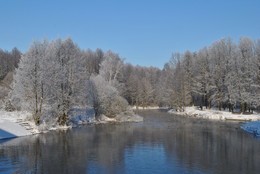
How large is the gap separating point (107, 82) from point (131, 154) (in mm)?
33983

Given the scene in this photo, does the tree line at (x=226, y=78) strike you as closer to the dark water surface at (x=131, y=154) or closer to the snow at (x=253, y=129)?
the snow at (x=253, y=129)

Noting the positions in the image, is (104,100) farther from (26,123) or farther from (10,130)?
(10,130)

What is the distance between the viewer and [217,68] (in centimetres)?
5912

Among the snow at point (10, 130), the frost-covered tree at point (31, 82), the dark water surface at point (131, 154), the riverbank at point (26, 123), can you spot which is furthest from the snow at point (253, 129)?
the snow at point (10, 130)

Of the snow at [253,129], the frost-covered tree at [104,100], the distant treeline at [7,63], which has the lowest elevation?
the snow at [253,129]

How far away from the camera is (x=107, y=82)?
5316 centimetres

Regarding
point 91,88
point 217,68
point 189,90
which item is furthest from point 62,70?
point 189,90

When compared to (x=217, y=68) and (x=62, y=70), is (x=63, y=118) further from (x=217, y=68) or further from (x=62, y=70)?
(x=217, y=68)

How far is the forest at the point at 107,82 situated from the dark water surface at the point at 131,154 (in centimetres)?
799

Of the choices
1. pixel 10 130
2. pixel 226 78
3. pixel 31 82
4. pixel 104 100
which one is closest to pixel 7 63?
pixel 104 100

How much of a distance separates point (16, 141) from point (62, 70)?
1471 cm

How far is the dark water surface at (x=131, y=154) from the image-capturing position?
52.9 feet

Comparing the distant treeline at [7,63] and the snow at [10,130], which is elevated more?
the distant treeline at [7,63]

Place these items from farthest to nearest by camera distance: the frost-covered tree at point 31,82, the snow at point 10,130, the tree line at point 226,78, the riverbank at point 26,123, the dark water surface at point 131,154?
the tree line at point 226,78 < the frost-covered tree at point 31,82 < the riverbank at point 26,123 < the snow at point 10,130 < the dark water surface at point 131,154
